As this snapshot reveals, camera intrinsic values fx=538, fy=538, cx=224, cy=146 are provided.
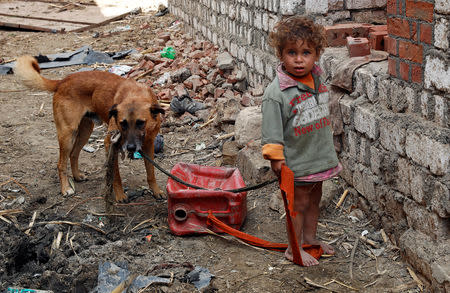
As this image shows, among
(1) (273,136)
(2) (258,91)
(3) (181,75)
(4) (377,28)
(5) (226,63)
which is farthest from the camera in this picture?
(3) (181,75)

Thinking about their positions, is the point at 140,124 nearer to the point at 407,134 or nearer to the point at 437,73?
the point at 407,134

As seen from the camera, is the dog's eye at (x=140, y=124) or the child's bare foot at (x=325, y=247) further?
the dog's eye at (x=140, y=124)

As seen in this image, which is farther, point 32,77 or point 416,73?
point 32,77

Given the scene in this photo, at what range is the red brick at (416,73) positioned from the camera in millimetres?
3600

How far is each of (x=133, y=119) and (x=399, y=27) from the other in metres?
2.31

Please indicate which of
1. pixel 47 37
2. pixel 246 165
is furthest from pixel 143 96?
→ pixel 47 37

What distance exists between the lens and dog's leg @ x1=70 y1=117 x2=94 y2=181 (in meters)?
5.82

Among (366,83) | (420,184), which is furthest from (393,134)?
(366,83)

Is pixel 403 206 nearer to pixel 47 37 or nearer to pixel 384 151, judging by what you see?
pixel 384 151

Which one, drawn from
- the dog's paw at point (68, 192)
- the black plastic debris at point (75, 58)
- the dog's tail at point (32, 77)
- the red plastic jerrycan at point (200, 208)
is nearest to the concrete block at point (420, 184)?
the red plastic jerrycan at point (200, 208)

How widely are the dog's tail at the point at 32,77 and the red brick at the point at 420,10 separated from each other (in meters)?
3.64

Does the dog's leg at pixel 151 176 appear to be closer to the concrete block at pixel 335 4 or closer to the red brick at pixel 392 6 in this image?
the concrete block at pixel 335 4

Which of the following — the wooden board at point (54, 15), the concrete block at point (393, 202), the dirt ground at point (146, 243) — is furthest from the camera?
the wooden board at point (54, 15)

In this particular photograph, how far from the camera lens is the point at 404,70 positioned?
378 centimetres
